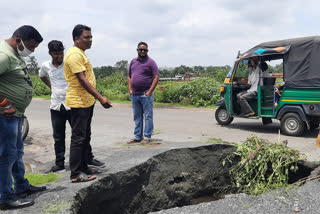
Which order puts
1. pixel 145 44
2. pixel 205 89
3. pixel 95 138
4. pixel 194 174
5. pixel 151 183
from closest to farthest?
pixel 151 183
pixel 194 174
pixel 145 44
pixel 95 138
pixel 205 89

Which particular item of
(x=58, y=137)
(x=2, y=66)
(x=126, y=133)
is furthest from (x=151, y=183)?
(x=126, y=133)

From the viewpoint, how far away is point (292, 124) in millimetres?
6852

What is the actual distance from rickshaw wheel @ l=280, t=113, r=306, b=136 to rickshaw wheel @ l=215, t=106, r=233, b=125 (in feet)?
5.34

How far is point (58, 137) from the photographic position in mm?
4570

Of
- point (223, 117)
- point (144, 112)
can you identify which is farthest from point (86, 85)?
point (223, 117)

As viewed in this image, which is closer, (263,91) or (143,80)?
(143,80)

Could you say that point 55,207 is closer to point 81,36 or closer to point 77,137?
point 77,137

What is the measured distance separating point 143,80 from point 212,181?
2.37 m

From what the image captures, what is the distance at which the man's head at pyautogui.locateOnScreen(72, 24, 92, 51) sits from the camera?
367cm

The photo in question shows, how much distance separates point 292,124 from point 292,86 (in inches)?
35.1

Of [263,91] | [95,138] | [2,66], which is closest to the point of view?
[2,66]

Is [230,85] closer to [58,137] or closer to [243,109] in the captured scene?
[243,109]

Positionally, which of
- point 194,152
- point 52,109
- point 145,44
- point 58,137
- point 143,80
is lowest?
point 194,152

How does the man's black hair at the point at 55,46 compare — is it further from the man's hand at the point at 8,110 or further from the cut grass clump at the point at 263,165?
the cut grass clump at the point at 263,165
